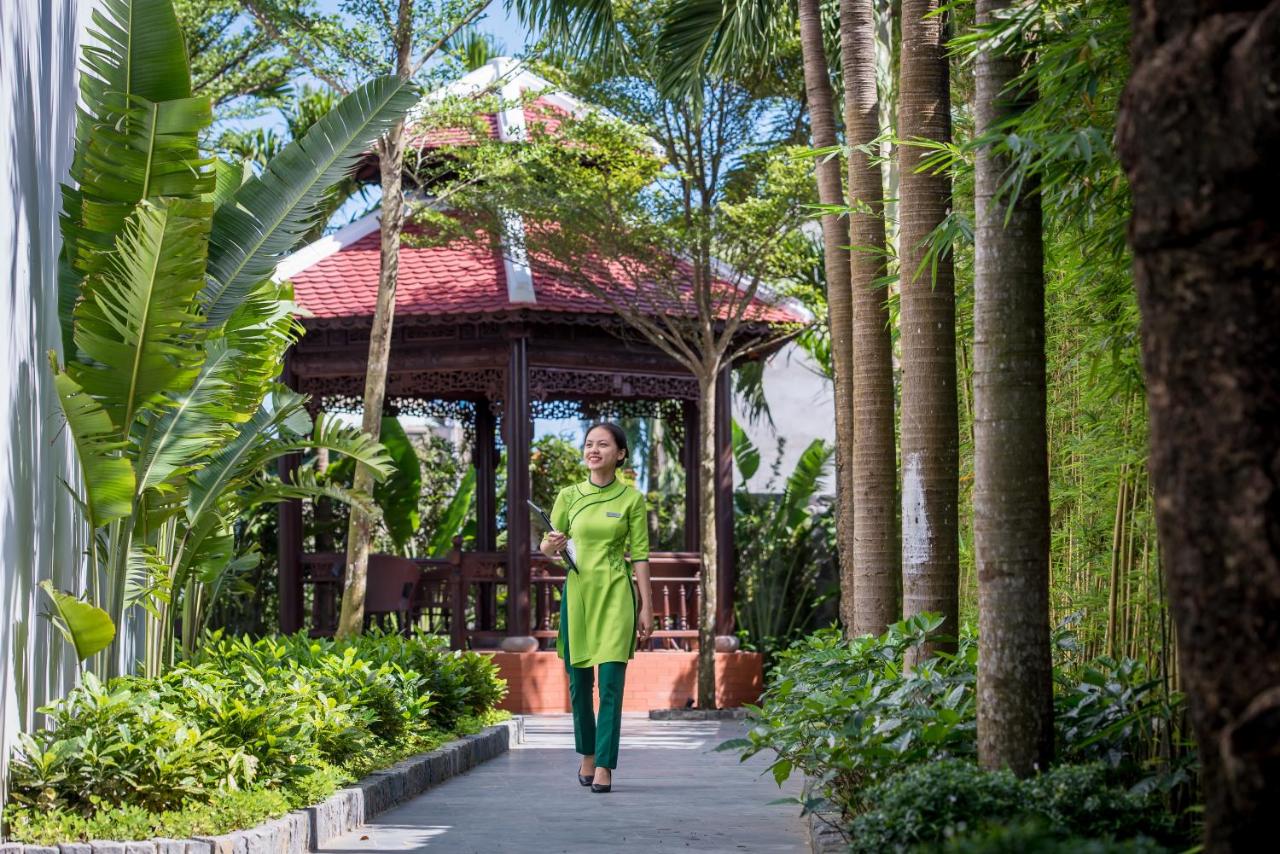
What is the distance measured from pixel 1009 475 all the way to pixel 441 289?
11.6 meters

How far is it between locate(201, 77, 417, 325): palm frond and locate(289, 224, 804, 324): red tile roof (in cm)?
664

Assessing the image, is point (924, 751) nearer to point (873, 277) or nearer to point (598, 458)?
point (598, 458)

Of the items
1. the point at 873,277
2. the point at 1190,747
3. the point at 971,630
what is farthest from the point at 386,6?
the point at 1190,747

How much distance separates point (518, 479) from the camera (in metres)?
15.1

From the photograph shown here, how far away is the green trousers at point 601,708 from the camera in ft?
25.6

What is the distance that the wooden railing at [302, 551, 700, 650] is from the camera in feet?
51.9

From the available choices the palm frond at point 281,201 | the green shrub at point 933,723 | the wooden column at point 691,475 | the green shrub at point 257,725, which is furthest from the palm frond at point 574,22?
the green shrub at point 933,723

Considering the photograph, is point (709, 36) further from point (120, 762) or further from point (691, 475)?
point (120, 762)

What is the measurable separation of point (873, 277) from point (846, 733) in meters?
3.84

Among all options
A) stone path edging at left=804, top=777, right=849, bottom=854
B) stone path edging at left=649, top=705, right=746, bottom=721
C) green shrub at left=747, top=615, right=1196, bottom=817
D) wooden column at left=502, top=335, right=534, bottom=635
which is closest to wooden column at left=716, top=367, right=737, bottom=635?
stone path edging at left=649, top=705, right=746, bottom=721

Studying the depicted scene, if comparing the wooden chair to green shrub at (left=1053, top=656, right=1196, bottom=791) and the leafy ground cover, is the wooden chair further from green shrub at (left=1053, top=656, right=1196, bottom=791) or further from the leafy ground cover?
green shrub at (left=1053, top=656, right=1196, bottom=791)

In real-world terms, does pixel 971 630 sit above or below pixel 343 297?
below

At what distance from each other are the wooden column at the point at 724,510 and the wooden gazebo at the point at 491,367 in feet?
0.05

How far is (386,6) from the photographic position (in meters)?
12.8
